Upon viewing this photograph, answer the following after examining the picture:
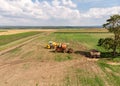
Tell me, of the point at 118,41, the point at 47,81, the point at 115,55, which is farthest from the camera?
the point at 115,55

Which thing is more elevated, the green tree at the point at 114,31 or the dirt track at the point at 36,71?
the green tree at the point at 114,31

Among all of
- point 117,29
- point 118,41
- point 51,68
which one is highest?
point 117,29

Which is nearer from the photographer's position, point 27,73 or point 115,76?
point 115,76

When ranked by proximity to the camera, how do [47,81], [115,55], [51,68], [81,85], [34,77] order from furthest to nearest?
[115,55]
[51,68]
[34,77]
[47,81]
[81,85]

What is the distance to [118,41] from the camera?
30172 mm

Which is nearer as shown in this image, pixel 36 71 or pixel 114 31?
pixel 36 71

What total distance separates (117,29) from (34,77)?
53.6 feet

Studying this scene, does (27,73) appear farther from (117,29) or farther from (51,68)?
(117,29)

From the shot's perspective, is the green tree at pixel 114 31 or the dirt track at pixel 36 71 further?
the green tree at pixel 114 31

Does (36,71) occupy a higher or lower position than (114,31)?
lower

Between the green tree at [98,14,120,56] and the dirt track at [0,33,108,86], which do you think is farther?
the green tree at [98,14,120,56]

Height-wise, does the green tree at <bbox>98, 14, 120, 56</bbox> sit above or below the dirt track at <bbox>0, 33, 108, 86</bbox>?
above

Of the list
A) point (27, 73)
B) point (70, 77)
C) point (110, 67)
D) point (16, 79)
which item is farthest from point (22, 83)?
point (110, 67)

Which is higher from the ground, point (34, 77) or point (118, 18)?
point (118, 18)
